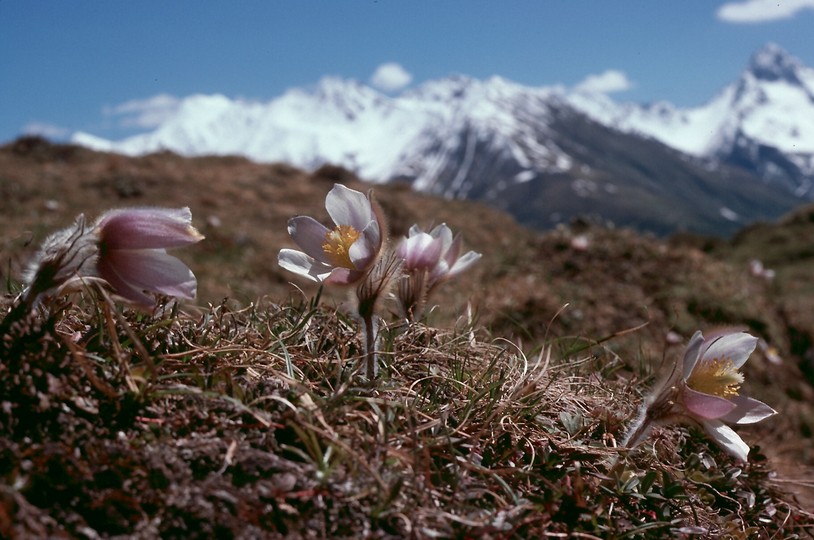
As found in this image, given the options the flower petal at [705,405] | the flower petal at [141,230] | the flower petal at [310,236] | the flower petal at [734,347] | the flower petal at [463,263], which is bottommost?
the flower petal at [705,405]

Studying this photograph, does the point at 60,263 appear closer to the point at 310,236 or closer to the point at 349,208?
the point at 310,236

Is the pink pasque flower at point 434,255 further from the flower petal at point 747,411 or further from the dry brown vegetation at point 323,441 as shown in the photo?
the flower petal at point 747,411

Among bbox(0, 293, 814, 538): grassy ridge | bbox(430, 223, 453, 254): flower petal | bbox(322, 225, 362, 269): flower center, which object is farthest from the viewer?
bbox(430, 223, 453, 254): flower petal

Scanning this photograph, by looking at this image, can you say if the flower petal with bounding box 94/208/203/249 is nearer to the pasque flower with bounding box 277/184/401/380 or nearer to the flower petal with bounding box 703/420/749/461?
the pasque flower with bounding box 277/184/401/380

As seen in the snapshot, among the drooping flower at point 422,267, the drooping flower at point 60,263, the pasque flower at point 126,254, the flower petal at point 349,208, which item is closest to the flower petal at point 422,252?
the drooping flower at point 422,267

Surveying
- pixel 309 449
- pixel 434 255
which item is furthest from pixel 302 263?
pixel 309 449

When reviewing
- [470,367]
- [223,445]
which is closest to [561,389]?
[470,367]

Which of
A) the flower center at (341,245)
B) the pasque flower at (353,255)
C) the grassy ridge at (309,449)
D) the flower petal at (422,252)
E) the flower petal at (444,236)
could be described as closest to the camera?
the grassy ridge at (309,449)

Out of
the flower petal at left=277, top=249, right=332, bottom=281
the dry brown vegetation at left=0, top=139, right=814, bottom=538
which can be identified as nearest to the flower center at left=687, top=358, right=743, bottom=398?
the dry brown vegetation at left=0, top=139, right=814, bottom=538
